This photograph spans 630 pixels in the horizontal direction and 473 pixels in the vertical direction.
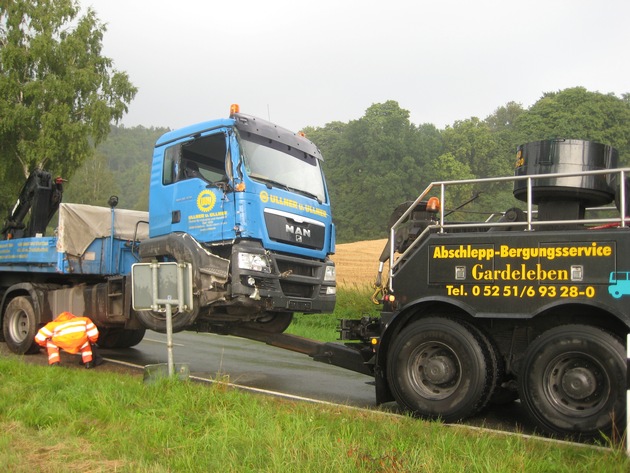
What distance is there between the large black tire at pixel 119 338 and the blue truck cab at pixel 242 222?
3.05 m

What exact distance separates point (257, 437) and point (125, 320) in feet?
17.0

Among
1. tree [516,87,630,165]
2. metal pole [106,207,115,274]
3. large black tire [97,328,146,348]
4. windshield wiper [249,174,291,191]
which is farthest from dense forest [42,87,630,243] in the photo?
windshield wiper [249,174,291,191]

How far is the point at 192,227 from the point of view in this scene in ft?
27.0

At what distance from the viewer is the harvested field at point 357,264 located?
19091 mm

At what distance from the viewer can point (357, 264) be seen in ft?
75.7

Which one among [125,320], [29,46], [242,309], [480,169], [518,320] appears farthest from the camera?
[480,169]

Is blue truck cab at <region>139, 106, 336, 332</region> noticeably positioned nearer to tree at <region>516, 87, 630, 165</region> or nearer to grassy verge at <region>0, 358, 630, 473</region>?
grassy verge at <region>0, 358, 630, 473</region>

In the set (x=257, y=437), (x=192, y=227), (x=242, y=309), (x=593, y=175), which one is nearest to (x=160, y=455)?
(x=257, y=437)

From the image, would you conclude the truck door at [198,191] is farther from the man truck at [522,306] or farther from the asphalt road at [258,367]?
the man truck at [522,306]

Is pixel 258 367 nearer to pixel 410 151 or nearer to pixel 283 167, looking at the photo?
pixel 283 167

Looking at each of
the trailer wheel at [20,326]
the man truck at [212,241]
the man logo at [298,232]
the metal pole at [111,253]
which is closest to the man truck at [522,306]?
the man truck at [212,241]

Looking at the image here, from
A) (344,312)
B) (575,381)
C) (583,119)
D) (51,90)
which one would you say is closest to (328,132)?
(583,119)

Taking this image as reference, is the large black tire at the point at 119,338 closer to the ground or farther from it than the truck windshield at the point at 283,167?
closer to the ground

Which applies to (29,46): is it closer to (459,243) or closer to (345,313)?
(345,313)
